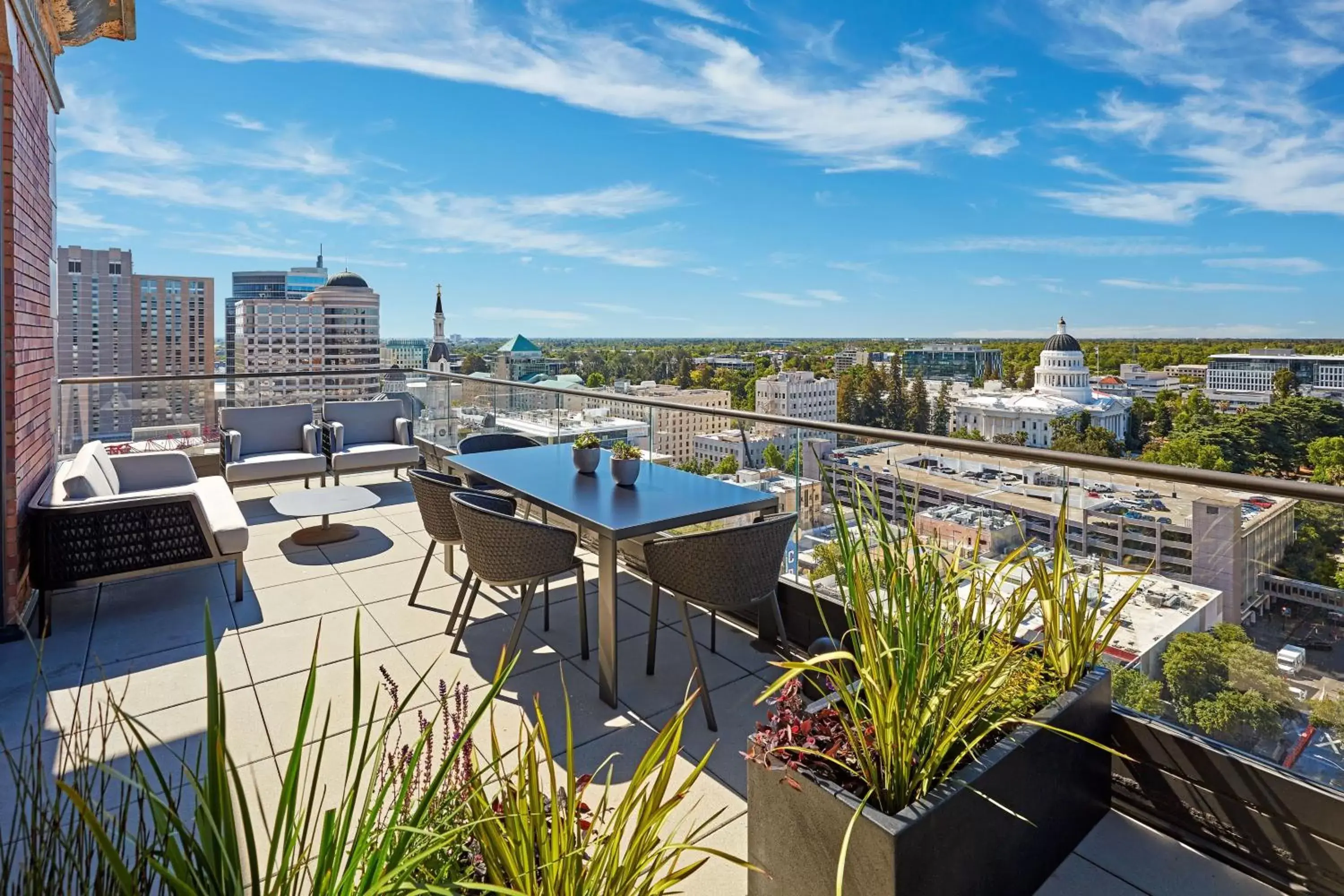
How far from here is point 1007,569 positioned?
2.20 meters

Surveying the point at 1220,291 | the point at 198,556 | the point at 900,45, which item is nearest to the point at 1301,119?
the point at 1220,291

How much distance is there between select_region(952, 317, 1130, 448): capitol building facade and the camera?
15.2 m

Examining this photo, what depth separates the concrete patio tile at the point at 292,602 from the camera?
3.86 metres

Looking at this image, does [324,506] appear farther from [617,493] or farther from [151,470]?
[617,493]

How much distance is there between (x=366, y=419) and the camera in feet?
23.2

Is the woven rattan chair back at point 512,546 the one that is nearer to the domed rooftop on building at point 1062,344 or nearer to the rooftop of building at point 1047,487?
the rooftop of building at point 1047,487

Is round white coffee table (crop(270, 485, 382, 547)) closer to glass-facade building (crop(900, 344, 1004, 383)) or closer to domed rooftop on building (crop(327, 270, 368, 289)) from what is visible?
domed rooftop on building (crop(327, 270, 368, 289))

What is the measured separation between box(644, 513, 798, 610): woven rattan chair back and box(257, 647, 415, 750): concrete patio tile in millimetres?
1118

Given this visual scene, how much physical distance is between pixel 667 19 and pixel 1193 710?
14.8 metres

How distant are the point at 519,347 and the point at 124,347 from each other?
9.75 metres

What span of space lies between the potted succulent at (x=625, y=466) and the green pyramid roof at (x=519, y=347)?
9.92 m

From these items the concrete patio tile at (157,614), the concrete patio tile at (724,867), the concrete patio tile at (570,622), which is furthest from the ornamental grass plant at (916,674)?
the concrete patio tile at (157,614)

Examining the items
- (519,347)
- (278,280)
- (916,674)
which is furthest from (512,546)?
(278,280)

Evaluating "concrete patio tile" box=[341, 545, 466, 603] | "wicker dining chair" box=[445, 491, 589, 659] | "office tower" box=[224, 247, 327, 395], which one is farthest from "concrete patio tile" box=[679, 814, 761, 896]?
"office tower" box=[224, 247, 327, 395]
